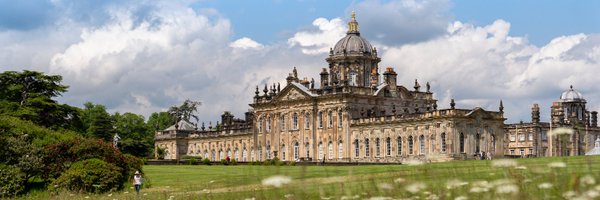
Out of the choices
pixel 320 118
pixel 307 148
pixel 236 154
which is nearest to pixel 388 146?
pixel 320 118

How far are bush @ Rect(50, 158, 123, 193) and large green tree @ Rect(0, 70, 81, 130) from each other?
34.6 metres

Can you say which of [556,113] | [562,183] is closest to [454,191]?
[562,183]

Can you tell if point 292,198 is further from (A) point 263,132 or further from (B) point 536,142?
(B) point 536,142

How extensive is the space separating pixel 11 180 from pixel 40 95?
38.7 metres

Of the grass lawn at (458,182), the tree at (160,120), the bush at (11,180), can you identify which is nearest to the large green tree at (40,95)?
the bush at (11,180)

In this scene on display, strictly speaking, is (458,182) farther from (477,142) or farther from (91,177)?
(477,142)

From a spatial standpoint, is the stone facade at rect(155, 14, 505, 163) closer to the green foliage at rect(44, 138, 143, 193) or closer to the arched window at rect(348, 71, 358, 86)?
the arched window at rect(348, 71, 358, 86)

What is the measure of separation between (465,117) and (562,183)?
214ft

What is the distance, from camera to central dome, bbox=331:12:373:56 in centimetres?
8856

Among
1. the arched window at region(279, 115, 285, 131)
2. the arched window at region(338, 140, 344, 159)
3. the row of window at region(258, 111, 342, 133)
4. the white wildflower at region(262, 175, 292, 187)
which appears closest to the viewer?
the white wildflower at region(262, 175, 292, 187)

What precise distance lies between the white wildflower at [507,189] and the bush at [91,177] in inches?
1084

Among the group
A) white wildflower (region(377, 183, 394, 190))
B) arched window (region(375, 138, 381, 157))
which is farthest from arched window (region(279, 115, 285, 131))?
white wildflower (region(377, 183, 394, 190))

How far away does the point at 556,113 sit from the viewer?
4092 inches

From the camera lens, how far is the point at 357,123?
A: 265 ft
